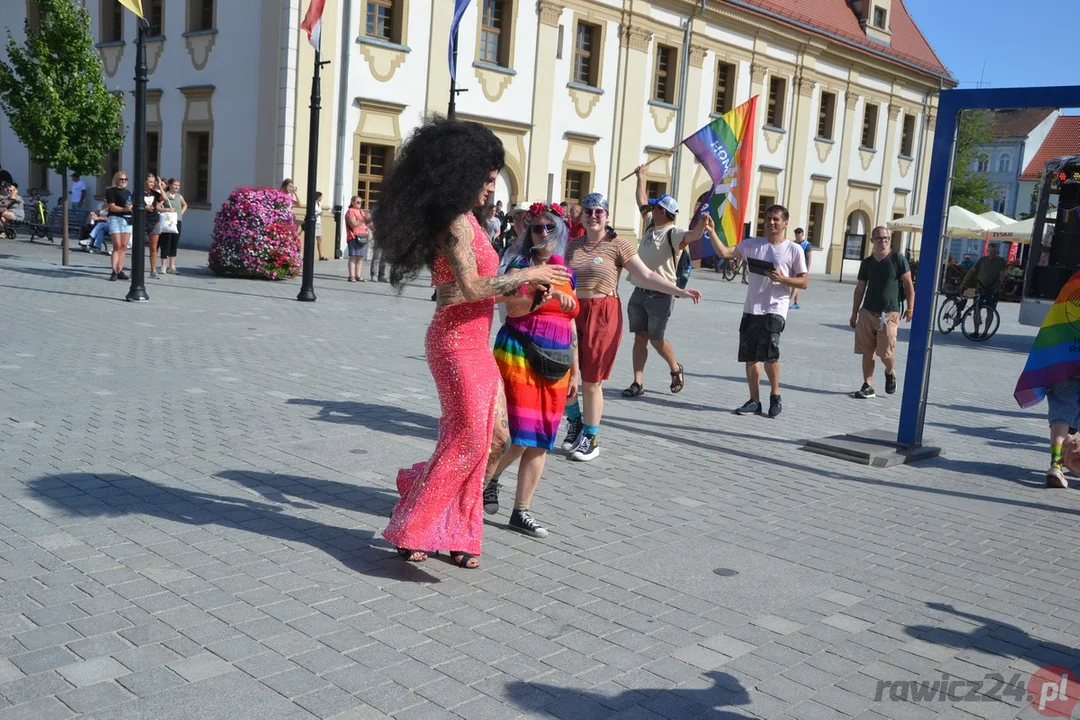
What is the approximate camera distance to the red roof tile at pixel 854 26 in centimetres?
3644

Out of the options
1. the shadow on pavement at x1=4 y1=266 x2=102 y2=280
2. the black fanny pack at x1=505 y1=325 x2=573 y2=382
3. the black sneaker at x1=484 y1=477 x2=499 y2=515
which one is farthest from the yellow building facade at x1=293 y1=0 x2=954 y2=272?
the black fanny pack at x1=505 y1=325 x2=573 y2=382

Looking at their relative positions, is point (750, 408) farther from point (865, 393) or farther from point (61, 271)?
point (61, 271)

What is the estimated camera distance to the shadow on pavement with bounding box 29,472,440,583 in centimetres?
471

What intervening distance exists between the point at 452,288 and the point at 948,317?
59.3 feet

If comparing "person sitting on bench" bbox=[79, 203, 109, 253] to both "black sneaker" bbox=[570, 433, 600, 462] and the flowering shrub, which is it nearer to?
the flowering shrub

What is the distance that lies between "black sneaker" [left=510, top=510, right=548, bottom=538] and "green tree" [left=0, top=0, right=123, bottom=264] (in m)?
14.7

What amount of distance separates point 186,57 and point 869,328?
817 inches

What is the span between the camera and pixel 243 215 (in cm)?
1762

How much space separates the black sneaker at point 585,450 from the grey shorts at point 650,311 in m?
2.57

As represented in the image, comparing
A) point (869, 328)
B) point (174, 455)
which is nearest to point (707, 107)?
point (869, 328)

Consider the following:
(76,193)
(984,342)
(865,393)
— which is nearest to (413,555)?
(865,393)

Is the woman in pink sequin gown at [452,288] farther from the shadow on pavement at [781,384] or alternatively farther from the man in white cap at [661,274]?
the shadow on pavement at [781,384]

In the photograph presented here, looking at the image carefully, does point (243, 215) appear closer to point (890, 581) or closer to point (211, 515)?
point (211, 515)

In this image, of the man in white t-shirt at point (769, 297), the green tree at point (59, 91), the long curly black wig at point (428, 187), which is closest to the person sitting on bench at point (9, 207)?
the green tree at point (59, 91)
